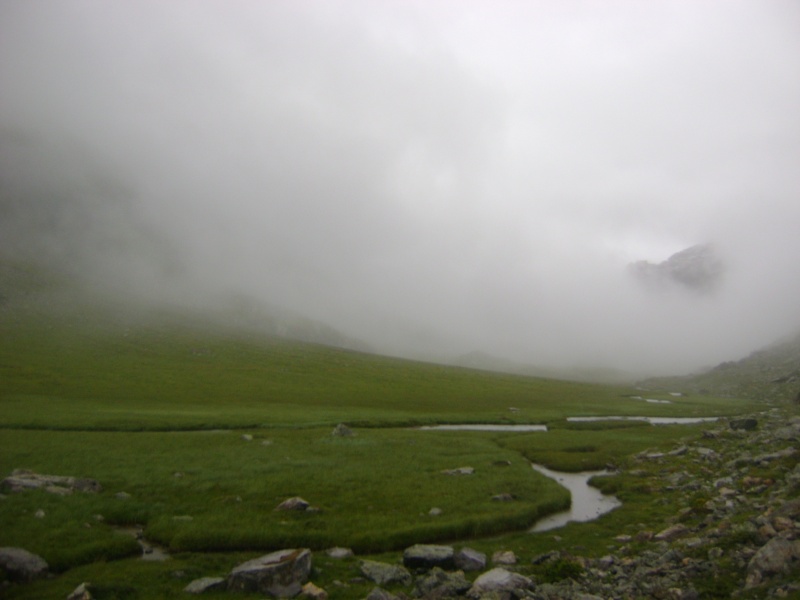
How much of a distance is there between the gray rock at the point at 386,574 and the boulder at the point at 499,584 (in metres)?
2.84

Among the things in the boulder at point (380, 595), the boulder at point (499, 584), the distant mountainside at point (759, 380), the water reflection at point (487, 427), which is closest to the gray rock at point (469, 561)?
the boulder at point (499, 584)

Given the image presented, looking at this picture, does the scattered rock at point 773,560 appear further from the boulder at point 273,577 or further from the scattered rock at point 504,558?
the boulder at point 273,577

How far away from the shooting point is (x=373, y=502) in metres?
29.1

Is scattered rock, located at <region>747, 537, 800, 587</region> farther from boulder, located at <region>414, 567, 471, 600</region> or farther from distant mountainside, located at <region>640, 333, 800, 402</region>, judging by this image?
distant mountainside, located at <region>640, 333, 800, 402</region>

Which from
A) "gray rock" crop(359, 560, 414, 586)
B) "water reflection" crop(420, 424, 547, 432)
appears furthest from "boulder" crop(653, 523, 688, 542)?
"water reflection" crop(420, 424, 547, 432)

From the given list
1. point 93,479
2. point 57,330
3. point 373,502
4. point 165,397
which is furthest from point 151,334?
point 373,502

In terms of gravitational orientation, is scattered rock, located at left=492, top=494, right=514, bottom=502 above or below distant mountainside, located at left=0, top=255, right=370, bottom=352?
below

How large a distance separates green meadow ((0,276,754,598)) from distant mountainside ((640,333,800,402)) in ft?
79.4

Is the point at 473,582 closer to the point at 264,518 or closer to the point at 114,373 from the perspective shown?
the point at 264,518

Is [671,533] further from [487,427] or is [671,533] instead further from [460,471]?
[487,427]

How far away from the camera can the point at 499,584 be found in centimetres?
1691

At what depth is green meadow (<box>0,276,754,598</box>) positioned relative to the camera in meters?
21.2

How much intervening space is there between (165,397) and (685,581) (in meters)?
71.4

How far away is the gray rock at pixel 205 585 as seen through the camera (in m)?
16.7
